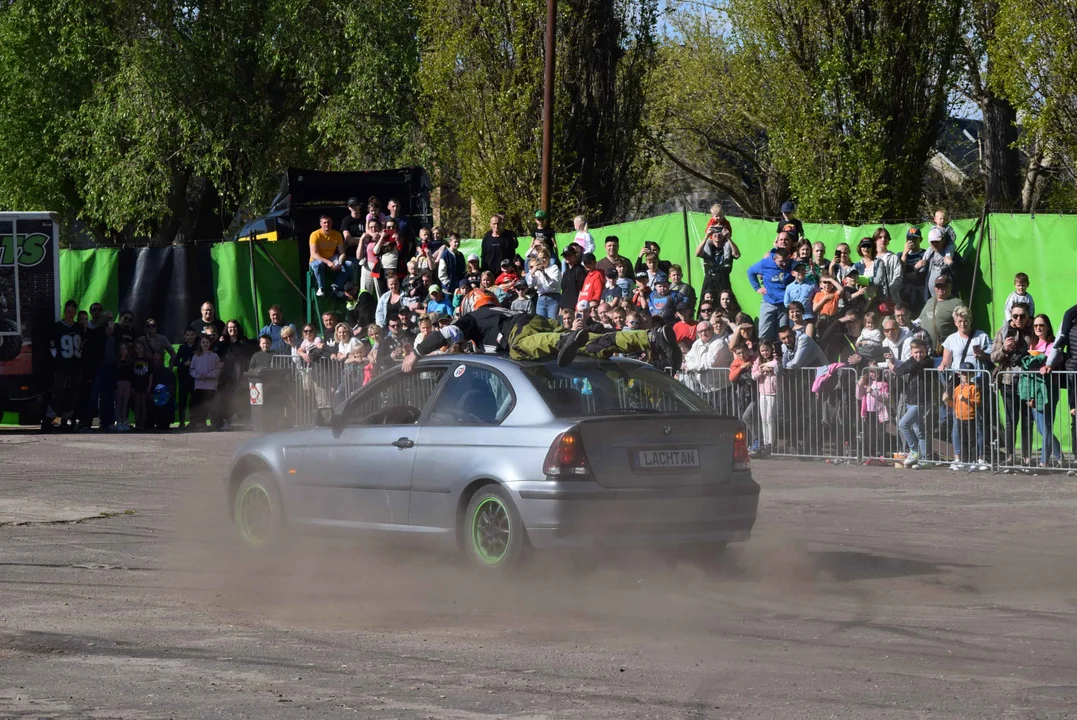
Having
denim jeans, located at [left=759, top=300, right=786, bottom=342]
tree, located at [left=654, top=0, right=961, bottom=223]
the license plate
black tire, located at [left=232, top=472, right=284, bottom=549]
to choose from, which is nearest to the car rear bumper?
the license plate

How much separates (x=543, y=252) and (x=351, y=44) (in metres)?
15.3

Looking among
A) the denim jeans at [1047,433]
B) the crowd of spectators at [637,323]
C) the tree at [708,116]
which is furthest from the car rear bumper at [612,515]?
the tree at [708,116]

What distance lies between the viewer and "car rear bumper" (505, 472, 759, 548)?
29.9 ft

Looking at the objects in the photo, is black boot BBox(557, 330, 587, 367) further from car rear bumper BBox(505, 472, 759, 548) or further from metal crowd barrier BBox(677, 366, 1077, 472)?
metal crowd barrier BBox(677, 366, 1077, 472)

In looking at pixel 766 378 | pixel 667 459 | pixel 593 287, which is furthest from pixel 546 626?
pixel 593 287

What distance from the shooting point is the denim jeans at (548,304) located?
2102 cm

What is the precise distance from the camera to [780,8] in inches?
1093

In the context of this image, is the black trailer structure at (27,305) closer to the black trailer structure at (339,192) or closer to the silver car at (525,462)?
the black trailer structure at (339,192)

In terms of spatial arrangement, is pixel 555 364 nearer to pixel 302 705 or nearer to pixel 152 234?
pixel 302 705

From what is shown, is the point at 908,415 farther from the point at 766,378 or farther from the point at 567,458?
the point at 567,458

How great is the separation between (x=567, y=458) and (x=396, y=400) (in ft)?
5.55

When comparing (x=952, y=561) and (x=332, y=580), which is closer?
(x=332, y=580)

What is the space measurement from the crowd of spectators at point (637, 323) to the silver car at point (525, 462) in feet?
25.6

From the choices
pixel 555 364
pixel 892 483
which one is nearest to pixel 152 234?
pixel 892 483
